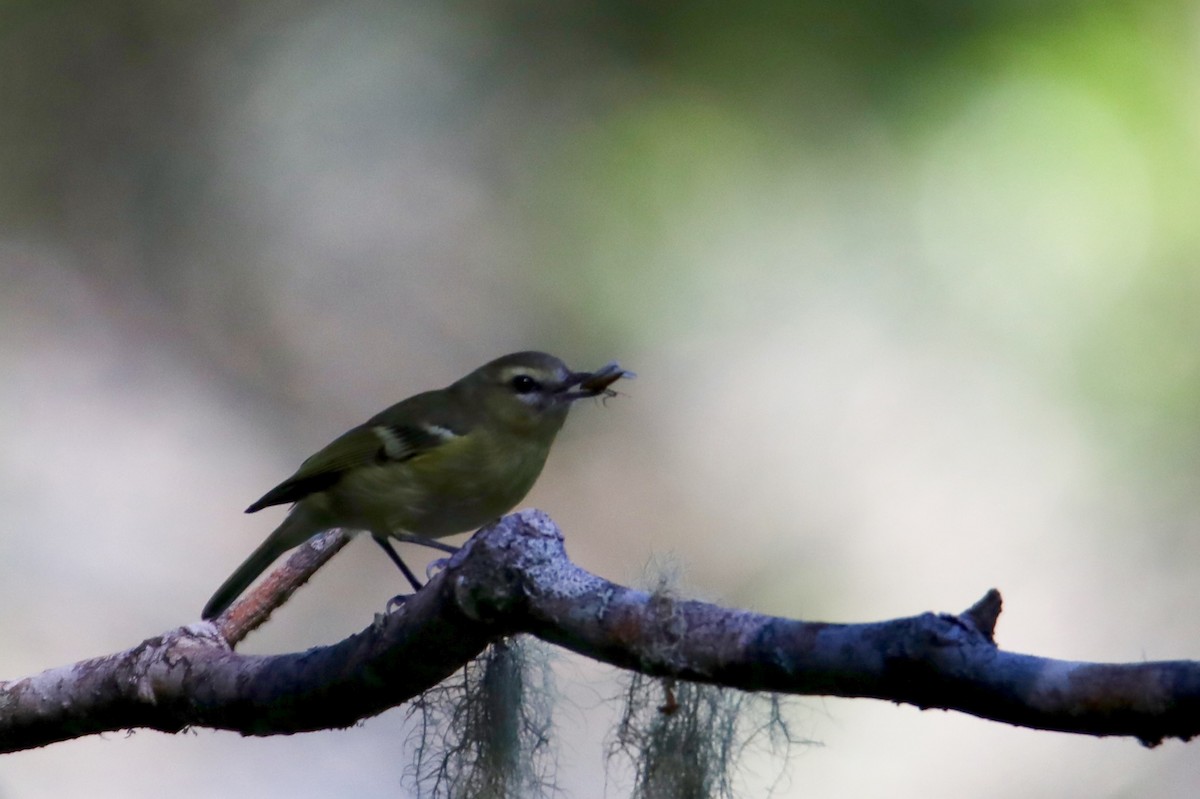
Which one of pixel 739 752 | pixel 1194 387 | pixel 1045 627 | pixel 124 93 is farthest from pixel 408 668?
pixel 124 93

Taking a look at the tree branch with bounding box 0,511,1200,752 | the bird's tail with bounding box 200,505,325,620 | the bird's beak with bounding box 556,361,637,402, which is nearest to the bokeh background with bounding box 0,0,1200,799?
the bird's beak with bounding box 556,361,637,402

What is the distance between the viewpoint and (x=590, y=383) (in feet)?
9.05

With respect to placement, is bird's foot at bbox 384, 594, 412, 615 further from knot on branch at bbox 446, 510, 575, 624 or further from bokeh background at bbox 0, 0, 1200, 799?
bokeh background at bbox 0, 0, 1200, 799

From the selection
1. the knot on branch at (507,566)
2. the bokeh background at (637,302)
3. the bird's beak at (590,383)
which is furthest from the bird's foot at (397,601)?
the bokeh background at (637,302)

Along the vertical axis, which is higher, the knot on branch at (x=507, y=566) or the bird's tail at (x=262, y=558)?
the bird's tail at (x=262, y=558)

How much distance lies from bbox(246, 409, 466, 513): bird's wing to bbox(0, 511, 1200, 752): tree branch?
66 cm

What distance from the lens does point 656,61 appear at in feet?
15.6

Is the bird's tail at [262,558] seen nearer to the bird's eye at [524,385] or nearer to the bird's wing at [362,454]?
the bird's wing at [362,454]

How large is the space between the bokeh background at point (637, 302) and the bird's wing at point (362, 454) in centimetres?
68

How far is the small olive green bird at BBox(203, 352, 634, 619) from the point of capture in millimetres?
2721

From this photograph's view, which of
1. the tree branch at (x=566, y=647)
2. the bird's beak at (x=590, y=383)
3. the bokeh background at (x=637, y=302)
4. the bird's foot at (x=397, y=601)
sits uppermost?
the bokeh background at (x=637, y=302)

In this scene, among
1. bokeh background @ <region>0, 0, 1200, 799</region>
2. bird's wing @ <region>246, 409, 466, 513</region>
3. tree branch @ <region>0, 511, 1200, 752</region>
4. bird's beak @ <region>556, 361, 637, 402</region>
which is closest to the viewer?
tree branch @ <region>0, 511, 1200, 752</region>

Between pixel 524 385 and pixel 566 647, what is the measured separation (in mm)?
1467

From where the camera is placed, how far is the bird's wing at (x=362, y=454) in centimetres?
279
